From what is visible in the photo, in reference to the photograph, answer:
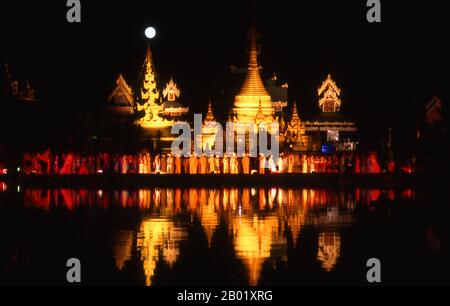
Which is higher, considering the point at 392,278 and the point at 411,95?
the point at 411,95

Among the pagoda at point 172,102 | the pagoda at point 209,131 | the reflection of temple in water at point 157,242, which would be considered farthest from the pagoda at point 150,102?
the reflection of temple in water at point 157,242

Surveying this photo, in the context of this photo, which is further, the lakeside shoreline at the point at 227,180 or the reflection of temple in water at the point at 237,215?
the lakeside shoreline at the point at 227,180

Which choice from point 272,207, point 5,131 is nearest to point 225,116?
point 5,131

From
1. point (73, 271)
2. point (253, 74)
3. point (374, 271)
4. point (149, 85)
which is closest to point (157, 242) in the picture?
point (73, 271)

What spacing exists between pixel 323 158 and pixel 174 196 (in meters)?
16.5

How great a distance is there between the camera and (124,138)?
5116 centimetres

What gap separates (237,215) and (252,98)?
3434 cm

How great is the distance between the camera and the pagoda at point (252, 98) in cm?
5700

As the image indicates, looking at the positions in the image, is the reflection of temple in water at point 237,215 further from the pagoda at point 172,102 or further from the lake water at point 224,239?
the pagoda at point 172,102

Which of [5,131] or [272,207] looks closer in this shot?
[272,207]

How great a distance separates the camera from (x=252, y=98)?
5816cm

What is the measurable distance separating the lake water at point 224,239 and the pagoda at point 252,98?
2669 centimetres

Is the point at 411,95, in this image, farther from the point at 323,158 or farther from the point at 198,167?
the point at 198,167

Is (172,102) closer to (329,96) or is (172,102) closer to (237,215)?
(329,96)
